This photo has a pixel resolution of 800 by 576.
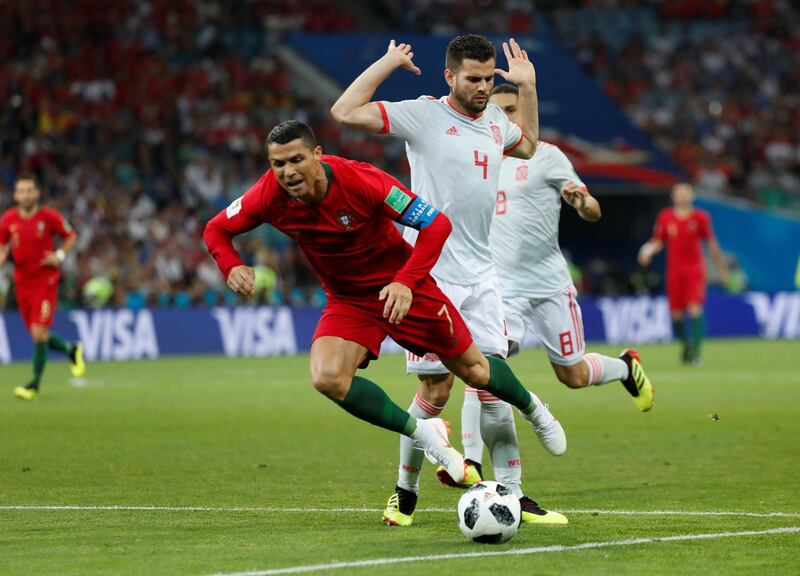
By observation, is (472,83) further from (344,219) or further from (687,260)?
(687,260)

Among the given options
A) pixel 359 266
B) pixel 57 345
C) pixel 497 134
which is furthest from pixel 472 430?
pixel 57 345

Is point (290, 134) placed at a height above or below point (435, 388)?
above

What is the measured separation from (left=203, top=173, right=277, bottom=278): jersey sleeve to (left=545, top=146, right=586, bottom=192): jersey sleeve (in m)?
3.25

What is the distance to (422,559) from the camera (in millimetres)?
6770

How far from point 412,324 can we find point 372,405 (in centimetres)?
46

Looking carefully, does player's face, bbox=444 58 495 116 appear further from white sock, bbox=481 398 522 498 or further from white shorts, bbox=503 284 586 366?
white shorts, bbox=503 284 586 366

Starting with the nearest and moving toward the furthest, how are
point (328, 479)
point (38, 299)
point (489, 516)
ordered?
point (489, 516), point (328, 479), point (38, 299)

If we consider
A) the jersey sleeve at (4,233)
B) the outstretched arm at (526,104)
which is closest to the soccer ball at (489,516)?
the outstretched arm at (526,104)

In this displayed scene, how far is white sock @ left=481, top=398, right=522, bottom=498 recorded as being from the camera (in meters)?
8.38

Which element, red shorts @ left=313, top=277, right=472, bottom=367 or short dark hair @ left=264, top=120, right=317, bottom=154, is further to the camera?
red shorts @ left=313, top=277, right=472, bottom=367

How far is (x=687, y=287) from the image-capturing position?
22.8 meters

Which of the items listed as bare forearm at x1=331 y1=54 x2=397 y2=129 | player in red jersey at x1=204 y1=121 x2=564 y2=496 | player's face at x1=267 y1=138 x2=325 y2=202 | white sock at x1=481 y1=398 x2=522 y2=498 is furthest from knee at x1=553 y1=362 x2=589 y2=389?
player's face at x1=267 y1=138 x2=325 y2=202

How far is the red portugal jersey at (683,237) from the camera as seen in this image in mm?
22641

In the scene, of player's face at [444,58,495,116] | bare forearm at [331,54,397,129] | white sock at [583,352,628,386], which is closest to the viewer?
bare forearm at [331,54,397,129]
